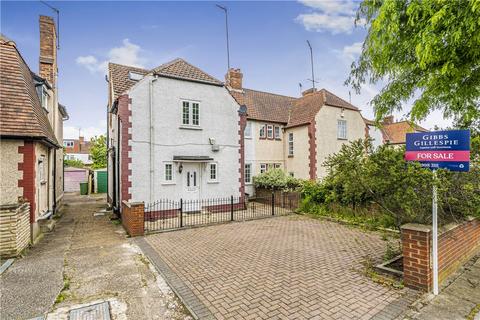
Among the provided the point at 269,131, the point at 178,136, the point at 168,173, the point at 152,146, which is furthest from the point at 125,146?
the point at 269,131

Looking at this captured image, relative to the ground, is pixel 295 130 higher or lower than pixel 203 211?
higher

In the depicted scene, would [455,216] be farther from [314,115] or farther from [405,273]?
[314,115]

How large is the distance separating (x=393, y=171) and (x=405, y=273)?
2079mm

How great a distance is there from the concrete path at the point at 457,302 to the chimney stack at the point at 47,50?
61.2 ft

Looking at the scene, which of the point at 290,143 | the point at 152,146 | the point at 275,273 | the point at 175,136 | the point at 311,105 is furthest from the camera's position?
the point at 290,143

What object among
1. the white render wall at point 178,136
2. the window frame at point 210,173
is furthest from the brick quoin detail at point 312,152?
the window frame at point 210,173

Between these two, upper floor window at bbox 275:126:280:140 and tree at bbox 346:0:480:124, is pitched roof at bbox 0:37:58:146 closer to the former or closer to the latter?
tree at bbox 346:0:480:124

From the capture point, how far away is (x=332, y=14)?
8625mm

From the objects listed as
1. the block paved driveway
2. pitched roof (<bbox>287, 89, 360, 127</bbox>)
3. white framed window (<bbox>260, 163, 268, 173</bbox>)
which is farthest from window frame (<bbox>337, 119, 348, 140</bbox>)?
the block paved driveway

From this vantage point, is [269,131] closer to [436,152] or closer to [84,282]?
[436,152]

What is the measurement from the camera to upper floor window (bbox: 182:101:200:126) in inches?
522

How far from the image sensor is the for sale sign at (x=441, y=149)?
434cm

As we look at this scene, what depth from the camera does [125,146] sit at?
1161 centimetres

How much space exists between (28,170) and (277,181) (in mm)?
12871
